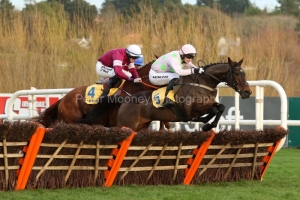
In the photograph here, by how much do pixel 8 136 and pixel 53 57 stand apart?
1024 cm

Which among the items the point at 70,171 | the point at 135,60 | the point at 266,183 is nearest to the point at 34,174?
the point at 70,171

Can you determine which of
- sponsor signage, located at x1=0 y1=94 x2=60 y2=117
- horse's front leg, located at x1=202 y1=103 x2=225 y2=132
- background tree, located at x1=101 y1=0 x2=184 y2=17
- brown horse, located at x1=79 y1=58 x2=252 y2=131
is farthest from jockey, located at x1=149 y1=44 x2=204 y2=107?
background tree, located at x1=101 y1=0 x2=184 y2=17

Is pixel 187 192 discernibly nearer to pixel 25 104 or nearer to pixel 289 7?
pixel 25 104

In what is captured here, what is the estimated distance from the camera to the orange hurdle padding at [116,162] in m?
6.92

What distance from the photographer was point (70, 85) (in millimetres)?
15766

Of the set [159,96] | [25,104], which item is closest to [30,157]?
[159,96]

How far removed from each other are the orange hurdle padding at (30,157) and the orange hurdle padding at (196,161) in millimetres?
1797

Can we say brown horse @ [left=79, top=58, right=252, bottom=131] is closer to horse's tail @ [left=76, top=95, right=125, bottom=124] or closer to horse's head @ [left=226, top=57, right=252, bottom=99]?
horse's head @ [left=226, top=57, right=252, bottom=99]

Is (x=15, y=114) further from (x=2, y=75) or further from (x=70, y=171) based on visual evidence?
(x=70, y=171)

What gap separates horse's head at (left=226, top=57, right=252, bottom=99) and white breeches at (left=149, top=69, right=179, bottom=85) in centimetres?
71

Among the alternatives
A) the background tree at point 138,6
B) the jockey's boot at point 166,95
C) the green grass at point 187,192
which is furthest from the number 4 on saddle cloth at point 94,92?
the background tree at point 138,6

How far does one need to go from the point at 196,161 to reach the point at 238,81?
1462mm

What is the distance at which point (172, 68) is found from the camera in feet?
29.2

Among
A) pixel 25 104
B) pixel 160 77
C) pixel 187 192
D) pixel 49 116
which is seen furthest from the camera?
pixel 25 104
